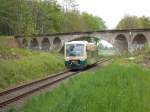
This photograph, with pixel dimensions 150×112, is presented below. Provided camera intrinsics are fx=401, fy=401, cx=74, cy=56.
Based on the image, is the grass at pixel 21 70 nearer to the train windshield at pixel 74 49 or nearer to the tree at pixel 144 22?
the train windshield at pixel 74 49

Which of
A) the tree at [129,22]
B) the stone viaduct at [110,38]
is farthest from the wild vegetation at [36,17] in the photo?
the tree at [129,22]

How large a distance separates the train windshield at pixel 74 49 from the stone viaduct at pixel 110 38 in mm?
23203

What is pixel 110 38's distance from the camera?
66500 mm

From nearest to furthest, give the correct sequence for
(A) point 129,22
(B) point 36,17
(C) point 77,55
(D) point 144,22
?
(C) point 77,55 < (B) point 36,17 < (D) point 144,22 < (A) point 129,22

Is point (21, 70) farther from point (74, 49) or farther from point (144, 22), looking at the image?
point (144, 22)

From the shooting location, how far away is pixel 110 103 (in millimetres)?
10211

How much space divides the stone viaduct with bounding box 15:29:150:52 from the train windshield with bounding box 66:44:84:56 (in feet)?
76.1

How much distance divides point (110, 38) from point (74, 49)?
34.7m

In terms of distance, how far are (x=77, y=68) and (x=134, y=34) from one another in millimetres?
30910

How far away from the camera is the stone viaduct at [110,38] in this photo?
6178cm

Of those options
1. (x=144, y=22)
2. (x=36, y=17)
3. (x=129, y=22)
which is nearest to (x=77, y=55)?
(x=36, y=17)

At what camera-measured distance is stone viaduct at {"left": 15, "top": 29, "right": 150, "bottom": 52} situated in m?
61.8

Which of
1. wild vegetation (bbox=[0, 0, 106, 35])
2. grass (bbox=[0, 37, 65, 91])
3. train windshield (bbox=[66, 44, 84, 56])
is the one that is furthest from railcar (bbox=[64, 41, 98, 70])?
wild vegetation (bbox=[0, 0, 106, 35])

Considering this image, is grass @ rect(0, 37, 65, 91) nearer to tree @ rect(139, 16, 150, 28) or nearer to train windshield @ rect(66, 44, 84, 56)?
train windshield @ rect(66, 44, 84, 56)
